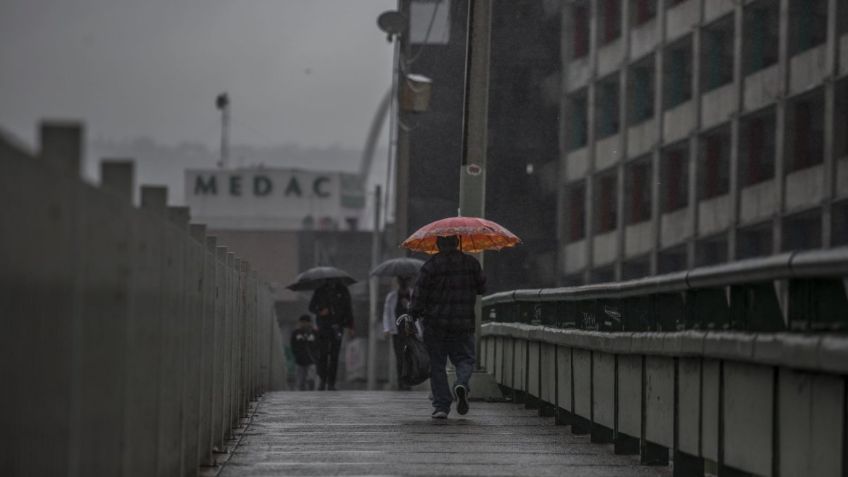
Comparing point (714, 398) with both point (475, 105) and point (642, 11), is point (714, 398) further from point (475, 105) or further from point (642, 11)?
point (642, 11)

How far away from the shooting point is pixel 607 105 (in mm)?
56906

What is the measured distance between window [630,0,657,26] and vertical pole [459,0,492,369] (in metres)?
32.8

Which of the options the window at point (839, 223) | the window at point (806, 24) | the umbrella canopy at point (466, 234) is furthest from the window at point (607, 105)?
the umbrella canopy at point (466, 234)

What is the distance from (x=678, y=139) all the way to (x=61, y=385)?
46.8 m

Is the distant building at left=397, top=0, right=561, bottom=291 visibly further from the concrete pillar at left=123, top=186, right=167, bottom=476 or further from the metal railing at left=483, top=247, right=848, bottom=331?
the concrete pillar at left=123, top=186, right=167, bottom=476

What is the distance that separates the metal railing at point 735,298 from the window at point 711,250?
3481 cm

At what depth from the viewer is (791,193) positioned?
1666 inches

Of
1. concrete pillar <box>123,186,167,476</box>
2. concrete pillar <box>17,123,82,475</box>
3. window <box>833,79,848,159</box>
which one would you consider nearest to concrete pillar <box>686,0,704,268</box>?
window <box>833,79,848,159</box>

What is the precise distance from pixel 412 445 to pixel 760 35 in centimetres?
3494

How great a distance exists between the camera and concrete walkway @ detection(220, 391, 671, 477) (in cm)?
1030

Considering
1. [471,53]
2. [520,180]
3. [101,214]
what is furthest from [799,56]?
[101,214]

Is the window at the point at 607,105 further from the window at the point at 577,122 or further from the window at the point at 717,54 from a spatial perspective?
the window at the point at 717,54

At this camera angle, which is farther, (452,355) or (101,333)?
(452,355)

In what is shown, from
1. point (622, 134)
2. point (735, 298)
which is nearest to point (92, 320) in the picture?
point (735, 298)
